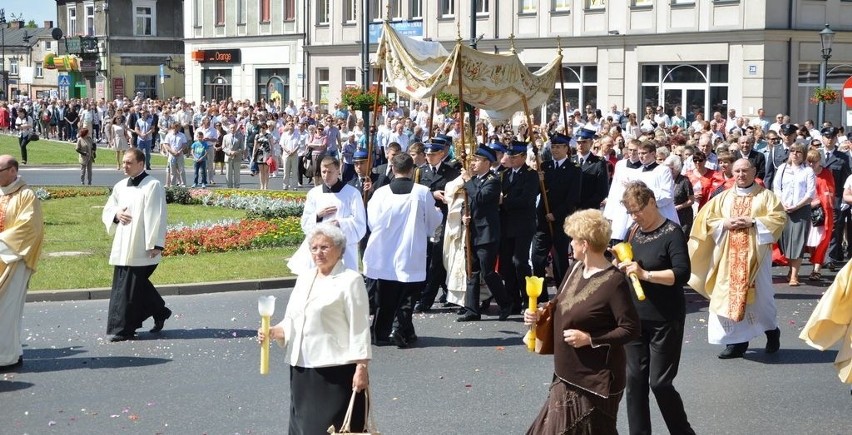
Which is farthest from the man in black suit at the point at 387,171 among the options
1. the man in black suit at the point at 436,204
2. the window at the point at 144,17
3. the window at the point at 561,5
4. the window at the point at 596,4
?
the window at the point at 144,17

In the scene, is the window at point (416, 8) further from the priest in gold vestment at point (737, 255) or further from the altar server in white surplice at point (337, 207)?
the priest in gold vestment at point (737, 255)

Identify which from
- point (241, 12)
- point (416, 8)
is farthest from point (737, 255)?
point (241, 12)

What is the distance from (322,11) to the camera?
56.2 metres

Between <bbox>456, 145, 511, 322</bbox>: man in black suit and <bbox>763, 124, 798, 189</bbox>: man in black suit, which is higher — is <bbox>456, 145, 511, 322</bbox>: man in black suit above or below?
below

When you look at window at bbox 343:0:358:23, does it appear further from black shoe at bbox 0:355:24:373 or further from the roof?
the roof

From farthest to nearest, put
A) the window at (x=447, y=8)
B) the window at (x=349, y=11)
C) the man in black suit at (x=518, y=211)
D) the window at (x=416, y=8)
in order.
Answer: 1. the window at (x=349, y=11)
2. the window at (x=416, y=8)
3. the window at (x=447, y=8)
4. the man in black suit at (x=518, y=211)

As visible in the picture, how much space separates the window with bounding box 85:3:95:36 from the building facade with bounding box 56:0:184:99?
0.42ft

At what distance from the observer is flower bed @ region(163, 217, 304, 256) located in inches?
753

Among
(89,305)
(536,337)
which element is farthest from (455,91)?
(536,337)

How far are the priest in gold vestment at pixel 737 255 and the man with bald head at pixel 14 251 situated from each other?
18.2 ft

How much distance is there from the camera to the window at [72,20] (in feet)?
271

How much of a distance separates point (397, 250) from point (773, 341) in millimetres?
3411

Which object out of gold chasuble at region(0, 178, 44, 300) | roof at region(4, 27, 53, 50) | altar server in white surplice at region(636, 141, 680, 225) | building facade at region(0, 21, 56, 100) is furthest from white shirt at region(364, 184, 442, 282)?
roof at region(4, 27, 53, 50)

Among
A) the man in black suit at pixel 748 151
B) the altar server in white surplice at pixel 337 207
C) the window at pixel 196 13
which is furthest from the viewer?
the window at pixel 196 13
